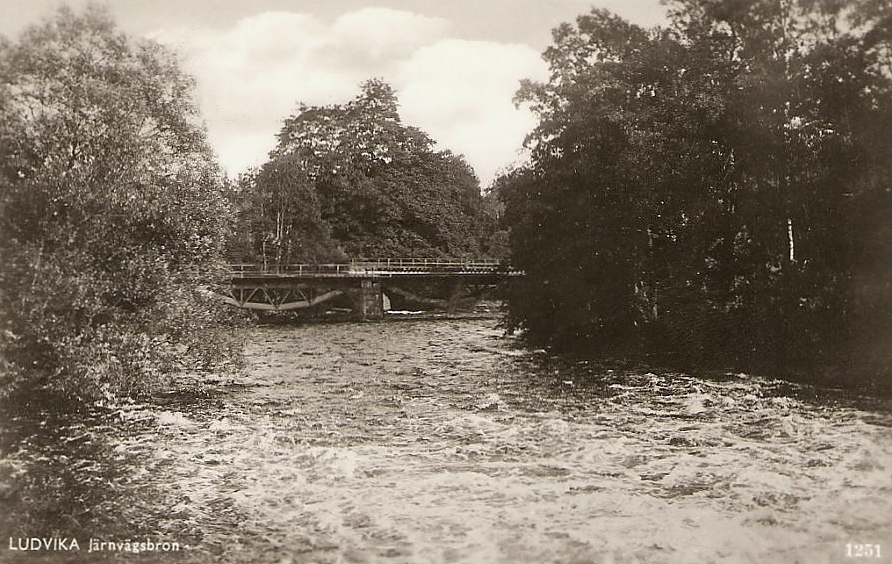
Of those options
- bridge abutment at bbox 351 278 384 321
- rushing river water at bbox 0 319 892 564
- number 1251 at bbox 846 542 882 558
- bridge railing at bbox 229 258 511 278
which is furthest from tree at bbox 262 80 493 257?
number 1251 at bbox 846 542 882 558

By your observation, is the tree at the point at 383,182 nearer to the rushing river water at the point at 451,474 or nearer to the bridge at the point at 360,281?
the bridge at the point at 360,281

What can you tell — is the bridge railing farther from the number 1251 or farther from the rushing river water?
the number 1251

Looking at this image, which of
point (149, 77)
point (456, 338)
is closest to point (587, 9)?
point (149, 77)

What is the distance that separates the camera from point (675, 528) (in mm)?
3744

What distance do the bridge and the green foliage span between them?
406 mm

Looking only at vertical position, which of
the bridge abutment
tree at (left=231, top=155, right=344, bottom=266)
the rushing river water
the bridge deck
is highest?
tree at (left=231, top=155, right=344, bottom=266)

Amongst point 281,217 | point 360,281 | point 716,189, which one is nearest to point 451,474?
point 281,217

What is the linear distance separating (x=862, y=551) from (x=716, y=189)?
3.61m

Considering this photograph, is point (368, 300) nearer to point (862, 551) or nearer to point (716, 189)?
point (716, 189)

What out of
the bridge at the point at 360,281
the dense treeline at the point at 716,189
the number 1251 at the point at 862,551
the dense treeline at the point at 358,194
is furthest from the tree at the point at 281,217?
the number 1251 at the point at 862,551

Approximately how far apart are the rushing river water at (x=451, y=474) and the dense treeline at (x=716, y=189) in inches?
28.3

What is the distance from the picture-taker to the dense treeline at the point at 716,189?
5.11m

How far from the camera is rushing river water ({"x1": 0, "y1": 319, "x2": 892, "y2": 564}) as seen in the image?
11.9 ft

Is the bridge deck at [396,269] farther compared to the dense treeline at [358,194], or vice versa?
the bridge deck at [396,269]
